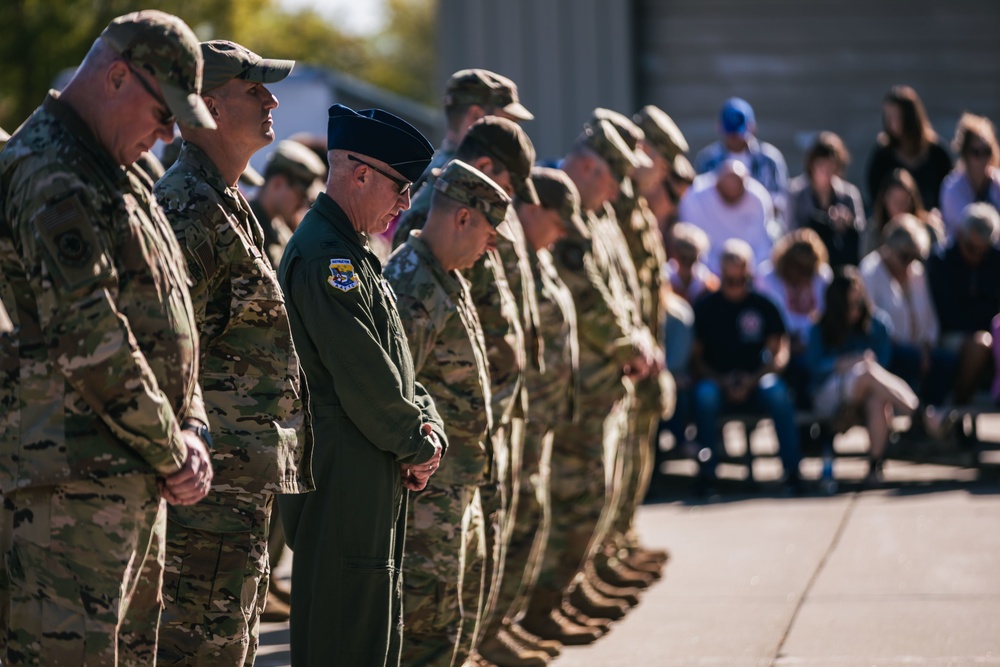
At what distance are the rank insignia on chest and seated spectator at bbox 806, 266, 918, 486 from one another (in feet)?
23.2

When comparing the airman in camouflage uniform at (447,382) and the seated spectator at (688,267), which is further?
the seated spectator at (688,267)

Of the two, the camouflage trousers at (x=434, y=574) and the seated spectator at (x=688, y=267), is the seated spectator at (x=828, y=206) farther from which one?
the camouflage trousers at (x=434, y=574)

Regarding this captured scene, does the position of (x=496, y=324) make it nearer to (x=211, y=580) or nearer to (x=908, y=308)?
→ (x=211, y=580)

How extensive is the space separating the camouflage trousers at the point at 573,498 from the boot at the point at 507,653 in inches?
28.4

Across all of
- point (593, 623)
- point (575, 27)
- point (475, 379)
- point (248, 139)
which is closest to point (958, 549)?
point (593, 623)

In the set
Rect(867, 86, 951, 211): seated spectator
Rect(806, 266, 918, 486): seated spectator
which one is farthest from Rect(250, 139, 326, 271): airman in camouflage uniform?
Rect(867, 86, 951, 211): seated spectator

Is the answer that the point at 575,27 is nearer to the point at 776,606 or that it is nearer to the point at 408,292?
the point at 776,606

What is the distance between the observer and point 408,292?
541cm

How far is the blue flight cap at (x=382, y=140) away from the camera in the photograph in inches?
192

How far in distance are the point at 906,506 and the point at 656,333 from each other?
2133 mm

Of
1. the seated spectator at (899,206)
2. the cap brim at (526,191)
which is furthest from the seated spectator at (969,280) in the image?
the cap brim at (526,191)

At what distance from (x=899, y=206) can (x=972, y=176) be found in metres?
0.70

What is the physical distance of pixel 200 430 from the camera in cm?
387

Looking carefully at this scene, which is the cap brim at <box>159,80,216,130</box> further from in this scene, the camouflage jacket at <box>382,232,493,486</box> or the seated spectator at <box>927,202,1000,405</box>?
the seated spectator at <box>927,202,1000,405</box>
